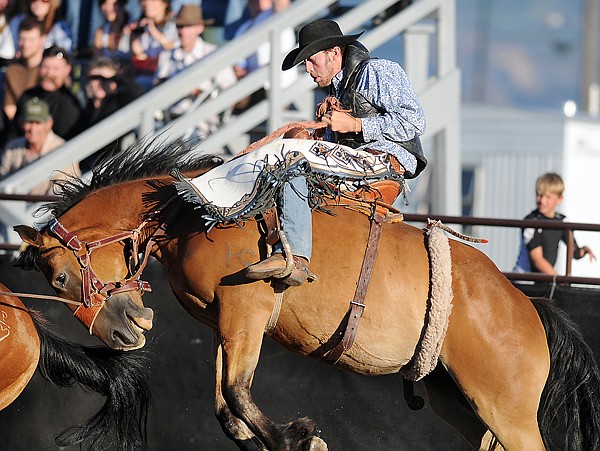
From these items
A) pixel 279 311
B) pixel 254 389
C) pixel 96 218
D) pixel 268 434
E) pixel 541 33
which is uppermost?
pixel 96 218

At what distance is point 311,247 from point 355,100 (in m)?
0.70

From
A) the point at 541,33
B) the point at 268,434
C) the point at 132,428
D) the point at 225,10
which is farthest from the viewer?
the point at 541,33

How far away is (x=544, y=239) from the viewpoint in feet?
22.8

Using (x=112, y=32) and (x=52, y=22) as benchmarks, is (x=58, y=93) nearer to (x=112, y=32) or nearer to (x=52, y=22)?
(x=112, y=32)

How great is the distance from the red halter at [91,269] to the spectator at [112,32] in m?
4.49

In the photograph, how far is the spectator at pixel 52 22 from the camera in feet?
31.0

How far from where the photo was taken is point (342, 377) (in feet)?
21.4

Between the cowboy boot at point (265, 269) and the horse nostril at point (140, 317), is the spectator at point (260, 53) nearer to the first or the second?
the horse nostril at point (140, 317)

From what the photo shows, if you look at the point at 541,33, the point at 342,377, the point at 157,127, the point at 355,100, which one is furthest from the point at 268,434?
the point at 541,33

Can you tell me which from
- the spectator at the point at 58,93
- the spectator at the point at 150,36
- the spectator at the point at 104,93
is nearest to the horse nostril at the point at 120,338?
the spectator at the point at 104,93

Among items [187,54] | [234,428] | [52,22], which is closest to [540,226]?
[234,428]

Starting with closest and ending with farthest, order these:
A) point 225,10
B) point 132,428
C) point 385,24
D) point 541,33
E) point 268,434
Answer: point 268,434 → point 132,428 → point 385,24 → point 225,10 → point 541,33

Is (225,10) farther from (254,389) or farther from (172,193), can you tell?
(172,193)

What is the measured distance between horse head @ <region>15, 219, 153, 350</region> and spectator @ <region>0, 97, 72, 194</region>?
10.2ft
